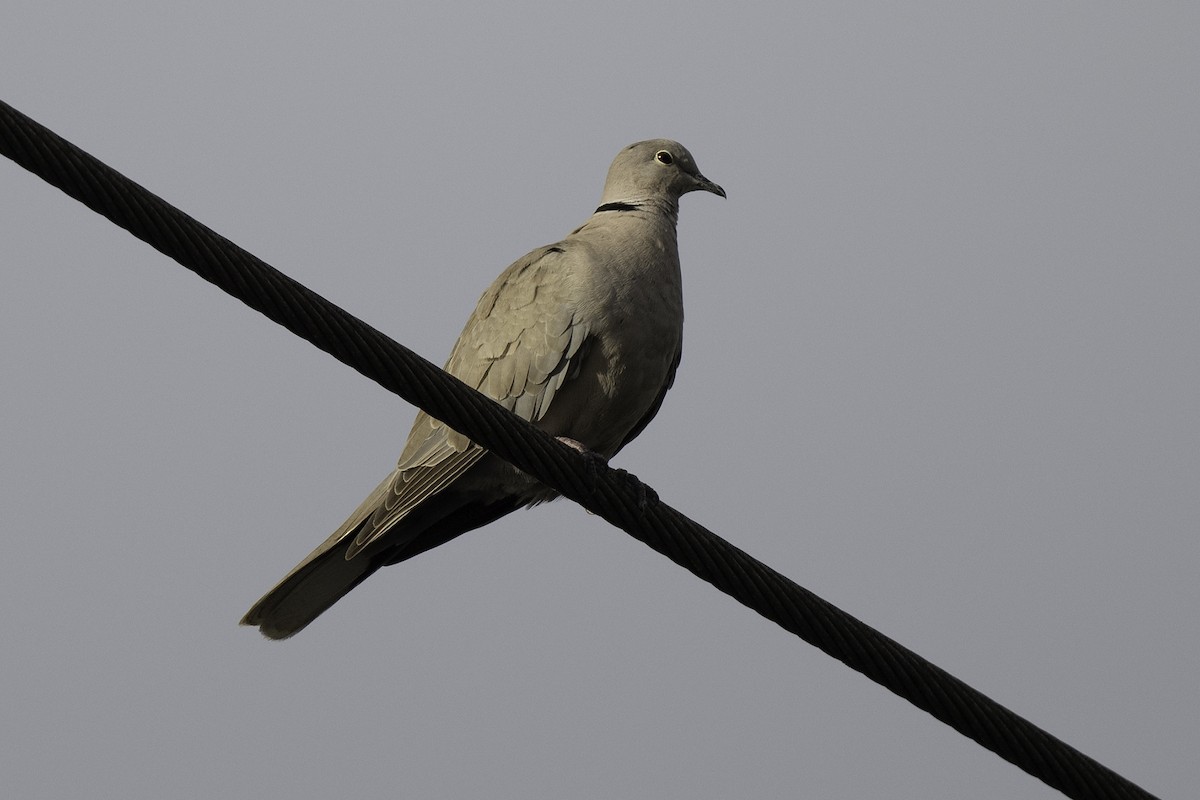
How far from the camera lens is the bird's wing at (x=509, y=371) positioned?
4652 millimetres

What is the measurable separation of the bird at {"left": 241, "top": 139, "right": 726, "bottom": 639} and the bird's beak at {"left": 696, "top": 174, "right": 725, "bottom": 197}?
76cm

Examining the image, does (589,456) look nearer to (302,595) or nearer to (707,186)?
(302,595)

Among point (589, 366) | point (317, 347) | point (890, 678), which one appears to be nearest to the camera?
point (317, 347)

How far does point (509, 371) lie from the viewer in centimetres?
481

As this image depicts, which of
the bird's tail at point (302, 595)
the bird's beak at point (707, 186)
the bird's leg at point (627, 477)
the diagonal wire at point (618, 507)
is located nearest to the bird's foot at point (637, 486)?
the bird's leg at point (627, 477)

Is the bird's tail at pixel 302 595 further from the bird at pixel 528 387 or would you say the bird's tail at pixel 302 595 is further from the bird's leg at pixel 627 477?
the bird's leg at pixel 627 477

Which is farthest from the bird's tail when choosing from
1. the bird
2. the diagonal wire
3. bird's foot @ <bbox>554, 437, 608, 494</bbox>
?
the diagonal wire

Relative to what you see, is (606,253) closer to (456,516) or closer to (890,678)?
(456,516)

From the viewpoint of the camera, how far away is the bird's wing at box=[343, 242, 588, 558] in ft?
15.3

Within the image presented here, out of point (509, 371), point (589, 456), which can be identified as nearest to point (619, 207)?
point (509, 371)

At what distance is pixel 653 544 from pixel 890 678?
0.55 meters

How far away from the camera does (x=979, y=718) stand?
10.2ft

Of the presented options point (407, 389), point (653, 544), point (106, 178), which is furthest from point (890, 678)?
point (106, 178)

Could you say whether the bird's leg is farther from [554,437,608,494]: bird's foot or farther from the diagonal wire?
the diagonal wire
